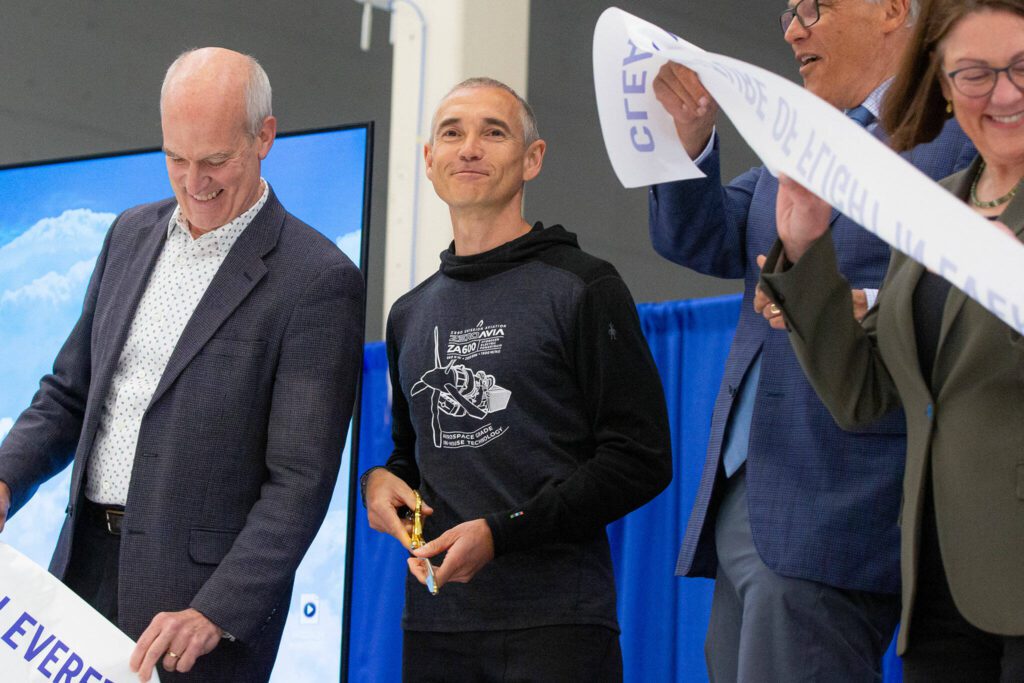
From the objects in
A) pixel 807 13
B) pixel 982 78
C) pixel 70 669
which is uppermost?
pixel 807 13

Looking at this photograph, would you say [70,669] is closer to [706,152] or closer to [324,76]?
[706,152]

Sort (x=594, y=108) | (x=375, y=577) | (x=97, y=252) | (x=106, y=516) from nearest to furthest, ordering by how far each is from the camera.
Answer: (x=106, y=516) → (x=375, y=577) → (x=97, y=252) → (x=594, y=108)

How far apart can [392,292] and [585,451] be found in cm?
206

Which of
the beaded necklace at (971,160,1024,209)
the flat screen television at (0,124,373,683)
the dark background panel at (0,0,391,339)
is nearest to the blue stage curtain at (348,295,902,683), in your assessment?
the flat screen television at (0,124,373,683)

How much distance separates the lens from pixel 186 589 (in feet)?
6.52

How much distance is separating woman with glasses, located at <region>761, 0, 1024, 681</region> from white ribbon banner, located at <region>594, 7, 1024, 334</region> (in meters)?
0.08

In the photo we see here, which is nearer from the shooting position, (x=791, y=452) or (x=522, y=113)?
(x=791, y=452)

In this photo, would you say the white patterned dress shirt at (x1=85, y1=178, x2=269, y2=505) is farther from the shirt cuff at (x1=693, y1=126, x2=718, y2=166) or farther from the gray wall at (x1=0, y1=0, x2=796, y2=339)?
the gray wall at (x1=0, y1=0, x2=796, y2=339)

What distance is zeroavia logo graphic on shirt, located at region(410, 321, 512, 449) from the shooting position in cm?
203

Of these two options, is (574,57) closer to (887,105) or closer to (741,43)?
(741,43)

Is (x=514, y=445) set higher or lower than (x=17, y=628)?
higher

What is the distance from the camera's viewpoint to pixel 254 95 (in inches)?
88.2

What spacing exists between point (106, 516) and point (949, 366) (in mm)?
1366

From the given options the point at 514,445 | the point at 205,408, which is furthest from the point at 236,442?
the point at 514,445
